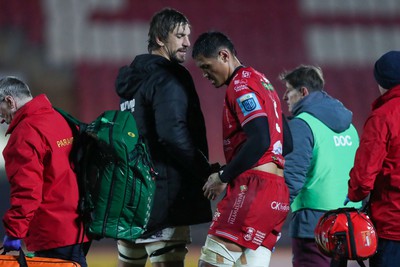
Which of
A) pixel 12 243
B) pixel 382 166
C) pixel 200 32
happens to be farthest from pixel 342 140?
pixel 200 32

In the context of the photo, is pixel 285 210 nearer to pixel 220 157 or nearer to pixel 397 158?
pixel 397 158

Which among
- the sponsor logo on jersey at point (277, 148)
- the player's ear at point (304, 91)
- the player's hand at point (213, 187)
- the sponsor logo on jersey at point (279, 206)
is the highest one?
the sponsor logo on jersey at point (277, 148)


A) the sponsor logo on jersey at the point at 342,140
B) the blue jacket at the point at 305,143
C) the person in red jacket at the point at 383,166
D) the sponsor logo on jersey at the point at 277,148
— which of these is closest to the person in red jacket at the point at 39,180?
the sponsor logo on jersey at the point at 277,148

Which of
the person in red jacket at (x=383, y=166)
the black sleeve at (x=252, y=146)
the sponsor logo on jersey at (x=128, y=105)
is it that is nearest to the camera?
the black sleeve at (x=252, y=146)

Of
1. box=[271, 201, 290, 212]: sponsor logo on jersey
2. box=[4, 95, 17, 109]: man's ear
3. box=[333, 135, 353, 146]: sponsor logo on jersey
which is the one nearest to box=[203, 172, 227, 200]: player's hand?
box=[271, 201, 290, 212]: sponsor logo on jersey

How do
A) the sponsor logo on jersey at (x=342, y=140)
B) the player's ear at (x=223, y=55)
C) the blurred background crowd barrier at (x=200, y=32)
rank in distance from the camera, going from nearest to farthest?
the player's ear at (x=223, y=55)
the sponsor logo on jersey at (x=342, y=140)
the blurred background crowd barrier at (x=200, y=32)

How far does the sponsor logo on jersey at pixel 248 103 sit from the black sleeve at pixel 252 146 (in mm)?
55

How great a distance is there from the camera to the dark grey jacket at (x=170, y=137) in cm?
431

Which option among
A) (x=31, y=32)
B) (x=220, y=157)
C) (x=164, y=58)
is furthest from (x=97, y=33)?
(x=164, y=58)

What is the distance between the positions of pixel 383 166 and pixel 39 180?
164cm

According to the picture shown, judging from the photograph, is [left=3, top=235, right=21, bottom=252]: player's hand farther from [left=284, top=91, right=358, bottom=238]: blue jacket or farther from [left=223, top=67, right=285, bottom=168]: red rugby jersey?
[left=284, top=91, right=358, bottom=238]: blue jacket

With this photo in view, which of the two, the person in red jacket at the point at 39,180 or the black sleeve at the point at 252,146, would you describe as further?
the person in red jacket at the point at 39,180

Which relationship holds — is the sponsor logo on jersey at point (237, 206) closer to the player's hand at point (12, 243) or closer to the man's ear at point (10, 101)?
the player's hand at point (12, 243)

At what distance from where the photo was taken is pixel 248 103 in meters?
3.93
